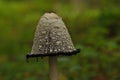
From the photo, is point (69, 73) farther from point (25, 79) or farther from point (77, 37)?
point (77, 37)

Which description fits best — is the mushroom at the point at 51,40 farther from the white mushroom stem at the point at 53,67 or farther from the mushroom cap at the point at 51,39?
the white mushroom stem at the point at 53,67

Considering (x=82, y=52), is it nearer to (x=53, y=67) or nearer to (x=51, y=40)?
(x=53, y=67)

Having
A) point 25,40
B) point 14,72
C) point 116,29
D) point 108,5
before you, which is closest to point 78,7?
point 25,40

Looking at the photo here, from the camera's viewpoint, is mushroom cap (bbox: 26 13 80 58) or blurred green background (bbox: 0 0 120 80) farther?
blurred green background (bbox: 0 0 120 80)

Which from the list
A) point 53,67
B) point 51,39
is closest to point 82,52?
point 53,67

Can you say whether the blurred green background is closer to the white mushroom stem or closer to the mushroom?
the white mushroom stem

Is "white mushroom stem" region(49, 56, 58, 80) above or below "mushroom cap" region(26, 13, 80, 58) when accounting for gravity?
below

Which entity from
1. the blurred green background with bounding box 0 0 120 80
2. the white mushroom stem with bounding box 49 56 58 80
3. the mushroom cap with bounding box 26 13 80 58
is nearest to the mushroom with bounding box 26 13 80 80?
the mushroom cap with bounding box 26 13 80 58

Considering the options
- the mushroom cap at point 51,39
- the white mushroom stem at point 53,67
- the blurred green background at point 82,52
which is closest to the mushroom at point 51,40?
the mushroom cap at point 51,39
